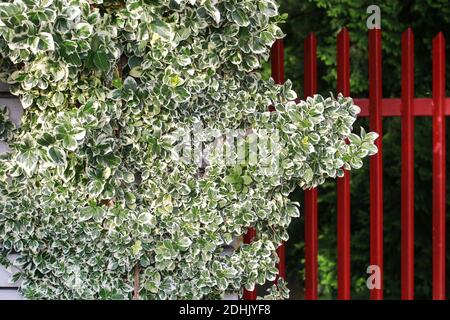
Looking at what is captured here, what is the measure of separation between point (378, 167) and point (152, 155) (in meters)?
1.12

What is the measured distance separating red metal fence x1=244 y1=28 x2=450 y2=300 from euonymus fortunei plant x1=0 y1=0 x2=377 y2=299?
47 cm

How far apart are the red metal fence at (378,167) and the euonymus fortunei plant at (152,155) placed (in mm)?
473

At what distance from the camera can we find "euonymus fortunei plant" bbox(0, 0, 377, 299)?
2268 mm

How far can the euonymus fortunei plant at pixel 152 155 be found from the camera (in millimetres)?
2268

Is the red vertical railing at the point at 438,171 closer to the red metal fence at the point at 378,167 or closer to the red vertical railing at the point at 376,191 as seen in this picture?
the red metal fence at the point at 378,167
